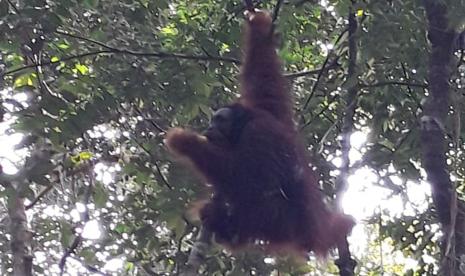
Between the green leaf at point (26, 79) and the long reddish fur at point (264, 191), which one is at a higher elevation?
the green leaf at point (26, 79)

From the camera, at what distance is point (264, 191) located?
11.8 feet

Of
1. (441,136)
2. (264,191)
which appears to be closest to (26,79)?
(264,191)

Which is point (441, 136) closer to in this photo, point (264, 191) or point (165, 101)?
point (264, 191)

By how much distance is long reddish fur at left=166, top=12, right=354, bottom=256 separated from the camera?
3.58 m

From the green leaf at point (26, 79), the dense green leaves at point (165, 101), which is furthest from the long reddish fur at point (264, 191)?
the green leaf at point (26, 79)

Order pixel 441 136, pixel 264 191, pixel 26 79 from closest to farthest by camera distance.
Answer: pixel 441 136, pixel 264 191, pixel 26 79

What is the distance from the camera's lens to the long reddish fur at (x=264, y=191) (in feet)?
11.8

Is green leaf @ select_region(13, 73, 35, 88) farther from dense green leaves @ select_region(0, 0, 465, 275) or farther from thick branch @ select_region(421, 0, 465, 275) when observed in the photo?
thick branch @ select_region(421, 0, 465, 275)

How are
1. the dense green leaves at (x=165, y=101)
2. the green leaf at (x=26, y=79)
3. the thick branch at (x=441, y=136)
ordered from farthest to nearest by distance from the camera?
the green leaf at (x=26, y=79) < the dense green leaves at (x=165, y=101) < the thick branch at (x=441, y=136)

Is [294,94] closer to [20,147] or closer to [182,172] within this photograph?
[182,172]

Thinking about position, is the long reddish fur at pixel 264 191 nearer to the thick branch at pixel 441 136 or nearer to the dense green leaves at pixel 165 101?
the dense green leaves at pixel 165 101

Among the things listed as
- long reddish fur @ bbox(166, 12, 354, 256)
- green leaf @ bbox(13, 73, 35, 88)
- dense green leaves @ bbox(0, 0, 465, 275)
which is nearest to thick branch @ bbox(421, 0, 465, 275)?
dense green leaves @ bbox(0, 0, 465, 275)

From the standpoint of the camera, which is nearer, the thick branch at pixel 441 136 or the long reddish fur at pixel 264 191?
the thick branch at pixel 441 136

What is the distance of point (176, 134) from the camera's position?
3.72m
